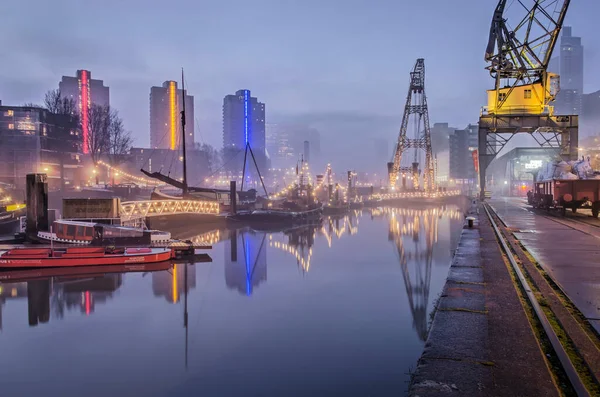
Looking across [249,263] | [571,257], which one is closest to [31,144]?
[249,263]

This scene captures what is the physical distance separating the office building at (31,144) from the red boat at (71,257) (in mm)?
56962

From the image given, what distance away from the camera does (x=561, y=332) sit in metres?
9.55

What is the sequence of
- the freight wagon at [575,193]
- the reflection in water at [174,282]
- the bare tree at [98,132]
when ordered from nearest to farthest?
the reflection in water at [174,282], the freight wagon at [575,193], the bare tree at [98,132]

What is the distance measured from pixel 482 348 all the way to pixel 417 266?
19.8 m

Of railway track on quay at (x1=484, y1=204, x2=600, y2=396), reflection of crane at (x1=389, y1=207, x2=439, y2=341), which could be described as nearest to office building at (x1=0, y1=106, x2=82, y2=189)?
reflection of crane at (x1=389, y1=207, x2=439, y2=341)

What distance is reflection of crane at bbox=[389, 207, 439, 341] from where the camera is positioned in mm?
17005

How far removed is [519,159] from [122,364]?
11597 centimetres

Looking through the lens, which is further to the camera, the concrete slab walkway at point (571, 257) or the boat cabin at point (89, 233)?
the boat cabin at point (89, 233)

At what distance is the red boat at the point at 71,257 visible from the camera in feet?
84.6

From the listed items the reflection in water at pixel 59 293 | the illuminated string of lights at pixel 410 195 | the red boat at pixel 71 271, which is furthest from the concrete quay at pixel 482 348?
the illuminated string of lights at pixel 410 195

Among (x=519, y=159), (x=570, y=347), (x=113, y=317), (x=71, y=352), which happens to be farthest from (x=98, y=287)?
(x=519, y=159)

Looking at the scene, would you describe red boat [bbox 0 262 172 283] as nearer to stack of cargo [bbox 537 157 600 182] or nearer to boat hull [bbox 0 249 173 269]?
boat hull [bbox 0 249 173 269]

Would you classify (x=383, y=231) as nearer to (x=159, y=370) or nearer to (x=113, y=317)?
(x=113, y=317)

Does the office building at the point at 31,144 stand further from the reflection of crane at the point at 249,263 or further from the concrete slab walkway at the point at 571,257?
the concrete slab walkway at the point at 571,257
